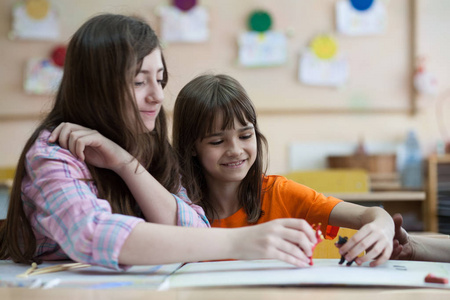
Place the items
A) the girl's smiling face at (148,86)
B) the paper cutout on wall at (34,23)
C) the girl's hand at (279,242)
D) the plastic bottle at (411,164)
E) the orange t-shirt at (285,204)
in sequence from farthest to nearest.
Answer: the paper cutout on wall at (34,23)
the plastic bottle at (411,164)
the orange t-shirt at (285,204)
the girl's smiling face at (148,86)
the girl's hand at (279,242)

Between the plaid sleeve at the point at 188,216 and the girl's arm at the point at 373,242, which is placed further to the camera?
the plaid sleeve at the point at 188,216

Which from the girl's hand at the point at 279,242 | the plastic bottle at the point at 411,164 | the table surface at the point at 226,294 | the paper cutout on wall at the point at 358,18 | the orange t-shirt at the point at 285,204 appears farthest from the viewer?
the paper cutout on wall at the point at 358,18

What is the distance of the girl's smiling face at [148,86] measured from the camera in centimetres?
94

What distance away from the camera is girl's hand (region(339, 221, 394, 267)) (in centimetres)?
78

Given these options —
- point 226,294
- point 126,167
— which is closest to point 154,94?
point 126,167

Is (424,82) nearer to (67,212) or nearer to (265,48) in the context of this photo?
(265,48)

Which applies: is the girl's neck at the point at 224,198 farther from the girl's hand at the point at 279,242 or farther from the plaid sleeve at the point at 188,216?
the girl's hand at the point at 279,242

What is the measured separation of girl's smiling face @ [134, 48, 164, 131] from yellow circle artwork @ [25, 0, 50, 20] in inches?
127

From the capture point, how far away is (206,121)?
3.97 ft

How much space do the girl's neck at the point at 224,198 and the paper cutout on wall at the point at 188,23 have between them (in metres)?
2.71

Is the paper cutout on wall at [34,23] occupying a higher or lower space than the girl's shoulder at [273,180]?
higher

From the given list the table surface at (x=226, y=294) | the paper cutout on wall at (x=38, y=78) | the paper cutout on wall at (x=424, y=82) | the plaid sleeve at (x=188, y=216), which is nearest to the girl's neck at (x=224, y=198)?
the plaid sleeve at (x=188, y=216)

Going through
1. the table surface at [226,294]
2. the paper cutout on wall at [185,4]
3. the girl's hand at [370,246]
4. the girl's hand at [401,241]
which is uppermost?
the paper cutout on wall at [185,4]

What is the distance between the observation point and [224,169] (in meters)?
1.21
